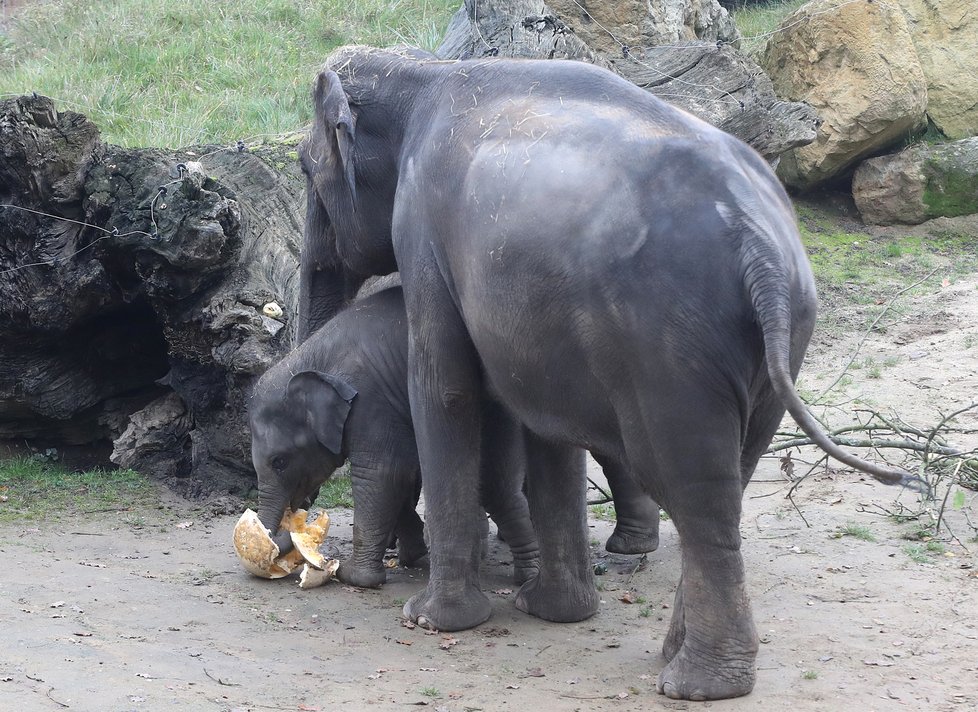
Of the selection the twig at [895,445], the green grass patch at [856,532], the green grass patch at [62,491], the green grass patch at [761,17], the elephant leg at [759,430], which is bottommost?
the green grass patch at [62,491]

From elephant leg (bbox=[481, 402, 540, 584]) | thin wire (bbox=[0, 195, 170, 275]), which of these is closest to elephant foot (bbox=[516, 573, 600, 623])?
elephant leg (bbox=[481, 402, 540, 584])

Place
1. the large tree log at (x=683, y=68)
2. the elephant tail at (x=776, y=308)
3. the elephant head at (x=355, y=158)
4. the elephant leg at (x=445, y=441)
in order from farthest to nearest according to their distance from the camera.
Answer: the large tree log at (x=683, y=68)
the elephant head at (x=355, y=158)
the elephant leg at (x=445, y=441)
the elephant tail at (x=776, y=308)

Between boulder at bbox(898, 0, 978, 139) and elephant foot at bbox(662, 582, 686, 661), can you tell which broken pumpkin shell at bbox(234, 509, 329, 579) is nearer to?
elephant foot at bbox(662, 582, 686, 661)

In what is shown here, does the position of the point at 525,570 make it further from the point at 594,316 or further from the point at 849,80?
the point at 849,80

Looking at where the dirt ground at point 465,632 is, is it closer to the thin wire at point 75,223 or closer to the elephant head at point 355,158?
the thin wire at point 75,223

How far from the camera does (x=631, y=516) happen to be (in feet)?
20.0

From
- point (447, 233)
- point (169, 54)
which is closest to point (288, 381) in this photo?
point (447, 233)

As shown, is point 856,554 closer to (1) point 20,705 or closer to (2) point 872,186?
(1) point 20,705

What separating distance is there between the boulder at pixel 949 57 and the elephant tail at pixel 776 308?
10.0 metres

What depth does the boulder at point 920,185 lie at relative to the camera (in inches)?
486

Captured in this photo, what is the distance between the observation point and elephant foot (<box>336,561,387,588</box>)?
5730 mm

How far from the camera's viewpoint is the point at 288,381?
5.99m

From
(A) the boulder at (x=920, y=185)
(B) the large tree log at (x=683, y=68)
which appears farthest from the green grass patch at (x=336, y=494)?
(A) the boulder at (x=920, y=185)

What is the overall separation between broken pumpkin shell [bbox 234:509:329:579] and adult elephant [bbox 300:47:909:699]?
83 centimetres
